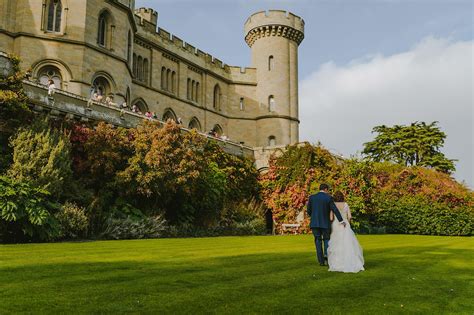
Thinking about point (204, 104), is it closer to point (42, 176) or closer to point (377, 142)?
point (377, 142)

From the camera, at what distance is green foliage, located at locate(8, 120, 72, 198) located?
1562 centimetres

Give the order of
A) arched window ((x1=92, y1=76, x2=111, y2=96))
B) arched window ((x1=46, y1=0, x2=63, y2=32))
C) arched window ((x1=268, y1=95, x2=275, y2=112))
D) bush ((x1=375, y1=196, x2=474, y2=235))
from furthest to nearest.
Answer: arched window ((x1=268, y1=95, x2=275, y2=112)), bush ((x1=375, y1=196, x2=474, y2=235)), arched window ((x1=92, y1=76, x2=111, y2=96)), arched window ((x1=46, y1=0, x2=63, y2=32))

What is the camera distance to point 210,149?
26766 mm

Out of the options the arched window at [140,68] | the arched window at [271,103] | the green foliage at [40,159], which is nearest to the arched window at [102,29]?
the arched window at [140,68]

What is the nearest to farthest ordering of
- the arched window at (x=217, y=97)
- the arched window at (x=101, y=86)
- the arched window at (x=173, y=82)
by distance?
the arched window at (x=101, y=86) < the arched window at (x=173, y=82) < the arched window at (x=217, y=97)

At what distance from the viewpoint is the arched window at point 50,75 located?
25.1 meters

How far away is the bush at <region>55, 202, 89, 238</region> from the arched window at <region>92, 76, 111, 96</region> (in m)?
12.3

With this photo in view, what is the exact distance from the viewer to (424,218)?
2947 centimetres

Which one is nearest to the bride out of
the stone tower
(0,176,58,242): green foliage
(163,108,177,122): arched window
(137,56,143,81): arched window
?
(0,176,58,242): green foliage

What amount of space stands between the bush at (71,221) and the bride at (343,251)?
9513mm

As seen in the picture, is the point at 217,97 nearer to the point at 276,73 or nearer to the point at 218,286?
the point at 276,73

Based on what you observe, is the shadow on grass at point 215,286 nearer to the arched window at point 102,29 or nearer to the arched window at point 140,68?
the arched window at point 102,29

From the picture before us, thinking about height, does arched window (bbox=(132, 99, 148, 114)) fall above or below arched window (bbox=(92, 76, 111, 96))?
above

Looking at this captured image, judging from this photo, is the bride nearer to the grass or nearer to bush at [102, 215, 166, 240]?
the grass
